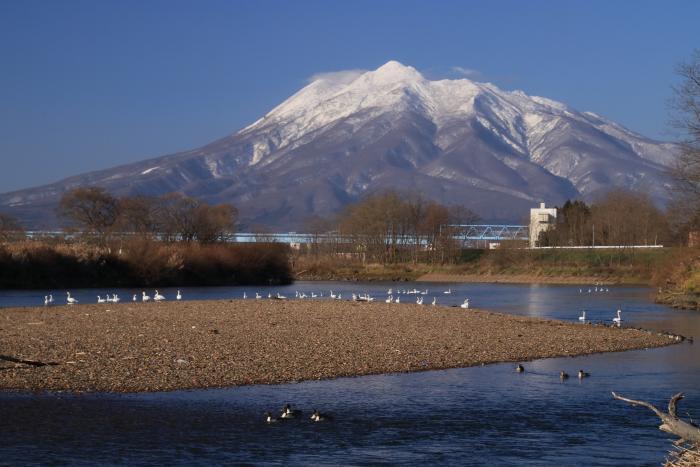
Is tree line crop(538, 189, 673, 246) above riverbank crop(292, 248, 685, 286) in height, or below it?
above

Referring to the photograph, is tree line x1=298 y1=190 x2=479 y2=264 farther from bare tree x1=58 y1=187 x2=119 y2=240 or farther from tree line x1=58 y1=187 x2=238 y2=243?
bare tree x1=58 y1=187 x2=119 y2=240

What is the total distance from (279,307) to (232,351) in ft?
52.1

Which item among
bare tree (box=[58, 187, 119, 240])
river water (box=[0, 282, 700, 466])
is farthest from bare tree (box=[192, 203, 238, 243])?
river water (box=[0, 282, 700, 466])

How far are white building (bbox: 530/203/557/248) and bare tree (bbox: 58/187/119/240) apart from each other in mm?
42409

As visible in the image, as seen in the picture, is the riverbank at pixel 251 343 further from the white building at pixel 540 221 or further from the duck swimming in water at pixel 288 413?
the white building at pixel 540 221

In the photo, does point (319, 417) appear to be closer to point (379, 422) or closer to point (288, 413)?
point (288, 413)

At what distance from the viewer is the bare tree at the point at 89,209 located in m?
95.4

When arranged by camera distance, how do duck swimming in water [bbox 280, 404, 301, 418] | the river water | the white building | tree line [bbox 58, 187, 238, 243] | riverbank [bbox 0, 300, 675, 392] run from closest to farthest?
the river water
duck swimming in water [bbox 280, 404, 301, 418]
riverbank [bbox 0, 300, 675, 392]
tree line [bbox 58, 187, 238, 243]
the white building

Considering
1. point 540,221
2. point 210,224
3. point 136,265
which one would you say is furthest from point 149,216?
point 540,221

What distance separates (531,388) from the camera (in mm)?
20875

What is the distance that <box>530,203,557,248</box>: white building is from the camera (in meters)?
115

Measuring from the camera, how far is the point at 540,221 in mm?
121625

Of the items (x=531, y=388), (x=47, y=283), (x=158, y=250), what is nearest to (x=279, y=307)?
(x=531, y=388)

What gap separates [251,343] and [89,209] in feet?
242
